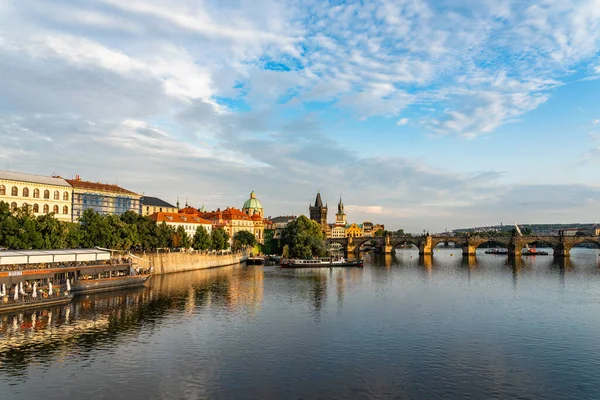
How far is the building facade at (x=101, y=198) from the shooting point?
456ft

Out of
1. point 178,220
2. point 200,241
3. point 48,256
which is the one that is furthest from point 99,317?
point 178,220

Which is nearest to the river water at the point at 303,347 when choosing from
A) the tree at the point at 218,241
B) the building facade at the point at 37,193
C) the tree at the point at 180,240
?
the tree at the point at 180,240

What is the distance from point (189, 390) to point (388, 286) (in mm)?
72325

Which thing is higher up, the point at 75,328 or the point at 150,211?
the point at 150,211

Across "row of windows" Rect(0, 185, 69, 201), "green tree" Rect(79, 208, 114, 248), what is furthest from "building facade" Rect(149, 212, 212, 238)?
"green tree" Rect(79, 208, 114, 248)

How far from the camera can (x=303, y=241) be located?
180 metres

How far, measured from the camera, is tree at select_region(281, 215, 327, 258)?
178 m

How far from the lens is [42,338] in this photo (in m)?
50.6

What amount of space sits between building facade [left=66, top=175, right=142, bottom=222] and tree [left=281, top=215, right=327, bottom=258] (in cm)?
6122

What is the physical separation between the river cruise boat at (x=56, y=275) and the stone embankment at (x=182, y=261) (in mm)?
16041

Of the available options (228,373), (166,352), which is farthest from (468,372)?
(166,352)

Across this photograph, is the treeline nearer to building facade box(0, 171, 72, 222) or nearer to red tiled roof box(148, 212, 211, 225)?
building facade box(0, 171, 72, 222)

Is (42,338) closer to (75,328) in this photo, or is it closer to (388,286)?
(75,328)

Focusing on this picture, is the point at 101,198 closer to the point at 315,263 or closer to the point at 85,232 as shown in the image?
the point at 85,232
